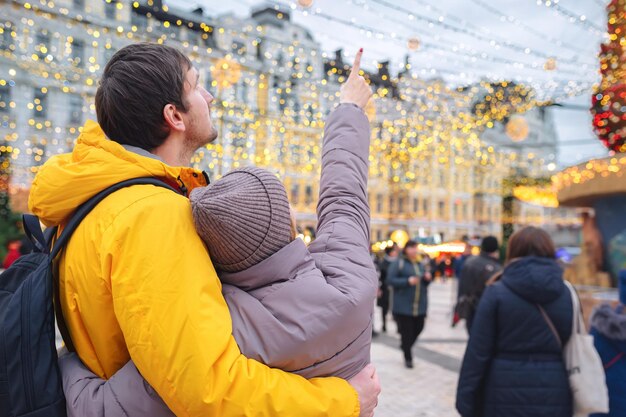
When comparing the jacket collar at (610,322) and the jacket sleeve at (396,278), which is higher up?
the jacket collar at (610,322)

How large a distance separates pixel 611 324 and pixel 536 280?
64cm

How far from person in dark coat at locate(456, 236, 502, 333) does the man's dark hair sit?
6.37 metres

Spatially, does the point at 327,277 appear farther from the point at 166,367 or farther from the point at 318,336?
the point at 166,367

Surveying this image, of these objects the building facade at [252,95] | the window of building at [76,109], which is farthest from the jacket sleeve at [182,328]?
the window of building at [76,109]

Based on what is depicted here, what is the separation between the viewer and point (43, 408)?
1098 mm

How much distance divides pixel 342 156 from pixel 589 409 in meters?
2.62

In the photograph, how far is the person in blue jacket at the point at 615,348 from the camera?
3.23m

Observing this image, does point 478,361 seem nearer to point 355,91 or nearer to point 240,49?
point 355,91

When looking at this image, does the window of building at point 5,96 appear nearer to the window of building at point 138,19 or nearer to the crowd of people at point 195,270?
the window of building at point 138,19

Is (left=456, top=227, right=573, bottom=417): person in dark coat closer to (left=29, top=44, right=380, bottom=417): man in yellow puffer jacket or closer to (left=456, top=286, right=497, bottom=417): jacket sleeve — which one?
(left=456, top=286, right=497, bottom=417): jacket sleeve

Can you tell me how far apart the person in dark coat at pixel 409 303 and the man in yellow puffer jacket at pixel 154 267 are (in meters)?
6.36

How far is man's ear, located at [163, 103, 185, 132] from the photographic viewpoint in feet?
4.19

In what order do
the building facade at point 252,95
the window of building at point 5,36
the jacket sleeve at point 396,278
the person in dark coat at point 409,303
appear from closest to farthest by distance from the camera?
the person in dark coat at point 409,303 < the jacket sleeve at point 396,278 < the window of building at point 5,36 < the building facade at point 252,95

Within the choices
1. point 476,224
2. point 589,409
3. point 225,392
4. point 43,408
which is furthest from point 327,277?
point 476,224
